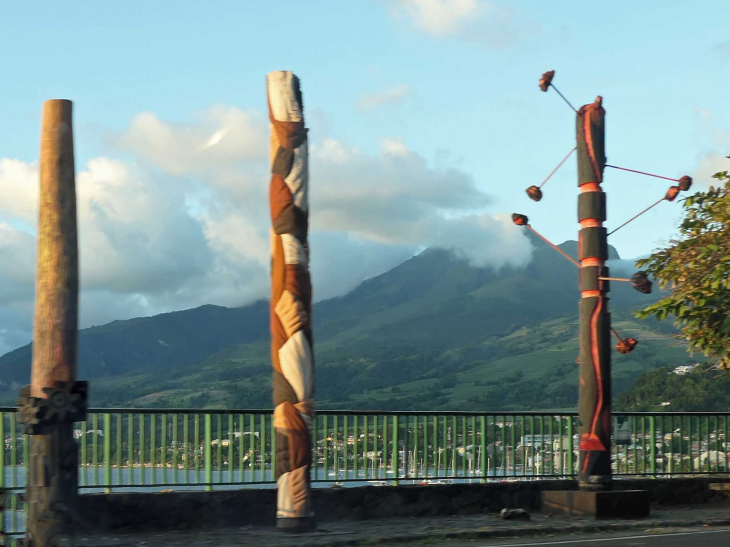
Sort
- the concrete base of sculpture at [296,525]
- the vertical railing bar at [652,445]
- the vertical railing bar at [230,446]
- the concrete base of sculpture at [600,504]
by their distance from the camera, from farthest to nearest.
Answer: the vertical railing bar at [652,445] → the concrete base of sculpture at [600,504] → the vertical railing bar at [230,446] → the concrete base of sculpture at [296,525]

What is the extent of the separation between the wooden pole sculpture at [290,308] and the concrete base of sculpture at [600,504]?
4.14 meters

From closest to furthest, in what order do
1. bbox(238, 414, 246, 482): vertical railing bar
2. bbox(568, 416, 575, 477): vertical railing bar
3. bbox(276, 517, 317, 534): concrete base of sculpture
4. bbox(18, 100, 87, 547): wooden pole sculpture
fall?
1. bbox(18, 100, 87, 547): wooden pole sculpture
2. bbox(276, 517, 317, 534): concrete base of sculpture
3. bbox(238, 414, 246, 482): vertical railing bar
4. bbox(568, 416, 575, 477): vertical railing bar

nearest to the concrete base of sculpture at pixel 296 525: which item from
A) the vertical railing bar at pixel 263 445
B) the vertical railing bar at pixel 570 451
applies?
the vertical railing bar at pixel 263 445

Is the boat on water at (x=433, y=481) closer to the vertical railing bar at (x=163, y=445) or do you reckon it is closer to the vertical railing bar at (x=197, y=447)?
the vertical railing bar at (x=197, y=447)

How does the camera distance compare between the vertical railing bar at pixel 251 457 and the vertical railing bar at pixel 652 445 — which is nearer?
the vertical railing bar at pixel 251 457

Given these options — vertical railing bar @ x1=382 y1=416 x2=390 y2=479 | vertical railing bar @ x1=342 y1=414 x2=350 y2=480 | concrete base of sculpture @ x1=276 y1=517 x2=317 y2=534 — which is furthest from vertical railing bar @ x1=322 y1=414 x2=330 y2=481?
concrete base of sculpture @ x1=276 y1=517 x2=317 y2=534

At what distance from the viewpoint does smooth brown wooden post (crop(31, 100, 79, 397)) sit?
32.3 ft

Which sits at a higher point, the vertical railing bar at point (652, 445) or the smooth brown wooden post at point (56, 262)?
the smooth brown wooden post at point (56, 262)

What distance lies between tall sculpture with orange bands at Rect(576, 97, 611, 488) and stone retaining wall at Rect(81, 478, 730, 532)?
4.70 feet

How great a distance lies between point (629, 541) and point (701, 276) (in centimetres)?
674

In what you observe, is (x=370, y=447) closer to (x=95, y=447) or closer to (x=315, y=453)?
(x=315, y=453)

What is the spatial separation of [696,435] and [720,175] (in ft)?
15.2

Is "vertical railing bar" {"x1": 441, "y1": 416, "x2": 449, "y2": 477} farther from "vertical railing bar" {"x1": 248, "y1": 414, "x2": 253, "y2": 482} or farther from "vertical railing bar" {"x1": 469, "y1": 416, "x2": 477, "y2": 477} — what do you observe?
"vertical railing bar" {"x1": 248, "y1": 414, "x2": 253, "y2": 482}

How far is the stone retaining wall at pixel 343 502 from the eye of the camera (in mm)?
13805
